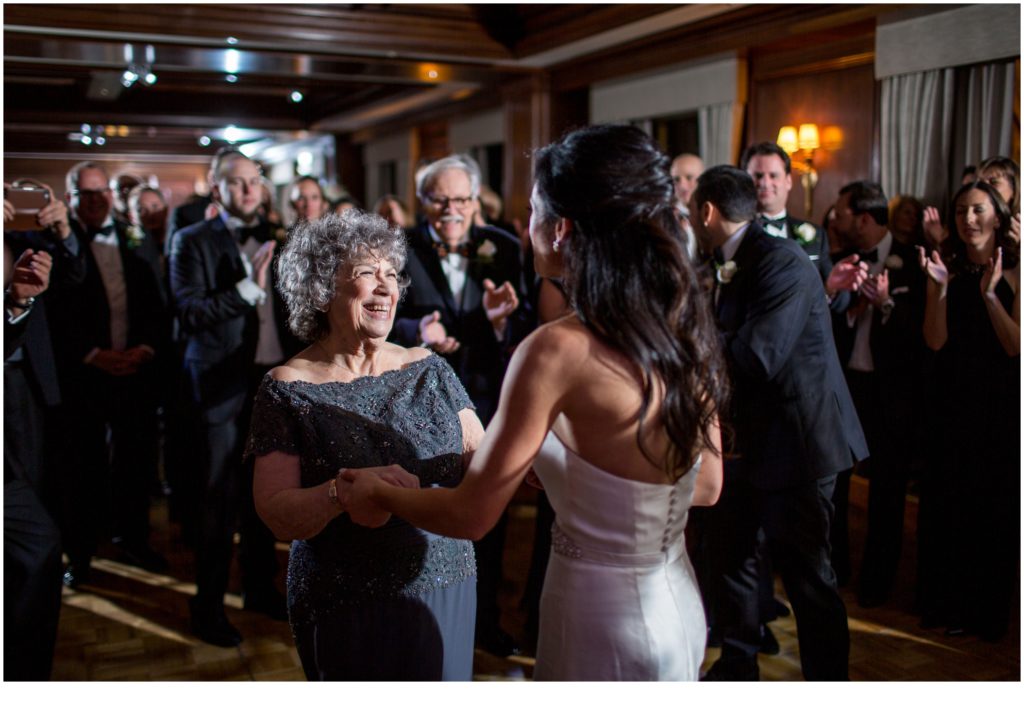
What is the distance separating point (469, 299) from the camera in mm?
3488

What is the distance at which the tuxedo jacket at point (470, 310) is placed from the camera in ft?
11.3

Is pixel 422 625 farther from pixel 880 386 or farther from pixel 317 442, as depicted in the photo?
pixel 880 386

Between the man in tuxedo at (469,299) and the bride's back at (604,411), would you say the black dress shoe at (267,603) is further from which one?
the bride's back at (604,411)

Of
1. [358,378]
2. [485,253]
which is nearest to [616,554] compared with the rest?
[358,378]

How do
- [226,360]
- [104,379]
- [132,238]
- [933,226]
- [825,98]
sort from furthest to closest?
1. [825,98]
2. [132,238]
3. [104,379]
4. [933,226]
5. [226,360]

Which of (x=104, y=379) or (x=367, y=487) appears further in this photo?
(x=104, y=379)

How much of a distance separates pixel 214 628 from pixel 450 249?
63.8 inches

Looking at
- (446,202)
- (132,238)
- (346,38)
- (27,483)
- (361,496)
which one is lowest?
(27,483)

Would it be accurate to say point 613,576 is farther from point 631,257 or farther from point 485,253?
point 485,253

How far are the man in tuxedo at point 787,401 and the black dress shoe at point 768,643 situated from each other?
532 mm

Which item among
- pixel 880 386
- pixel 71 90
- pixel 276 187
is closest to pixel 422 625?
pixel 880 386

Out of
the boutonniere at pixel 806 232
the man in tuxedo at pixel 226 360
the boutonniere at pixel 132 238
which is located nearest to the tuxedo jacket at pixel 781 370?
the boutonniere at pixel 806 232

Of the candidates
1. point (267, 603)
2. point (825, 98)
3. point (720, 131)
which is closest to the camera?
point (267, 603)

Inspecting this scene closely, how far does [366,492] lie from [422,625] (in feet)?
1.24
